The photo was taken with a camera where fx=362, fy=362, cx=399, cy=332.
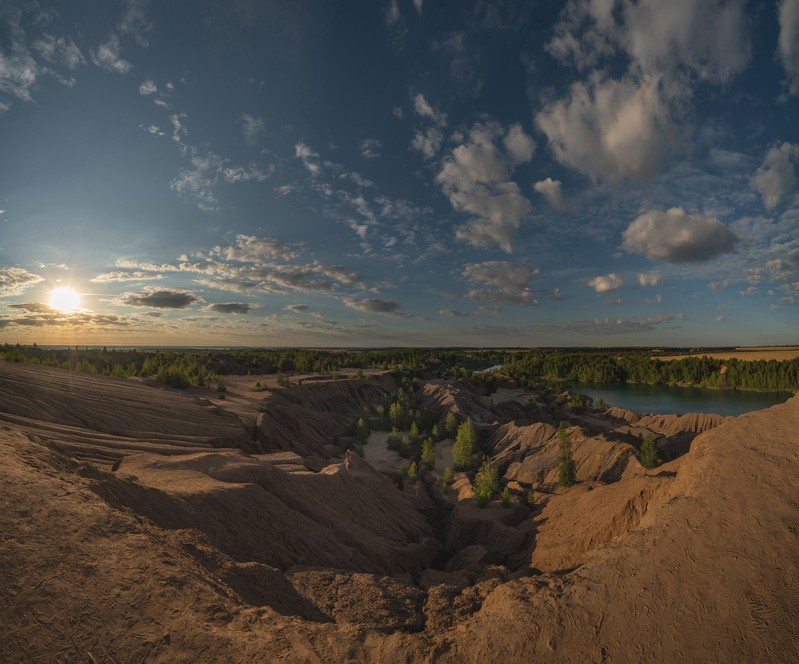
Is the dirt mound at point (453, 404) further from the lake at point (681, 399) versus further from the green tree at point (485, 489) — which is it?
the lake at point (681, 399)

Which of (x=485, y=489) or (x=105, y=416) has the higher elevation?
(x=105, y=416)

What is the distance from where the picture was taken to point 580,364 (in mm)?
136750

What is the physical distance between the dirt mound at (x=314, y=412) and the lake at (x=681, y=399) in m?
56.2

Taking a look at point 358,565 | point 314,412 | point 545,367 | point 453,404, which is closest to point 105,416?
point 358,565

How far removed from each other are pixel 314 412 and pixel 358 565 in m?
33.4

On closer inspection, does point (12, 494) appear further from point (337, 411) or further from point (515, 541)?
point (337, 411)

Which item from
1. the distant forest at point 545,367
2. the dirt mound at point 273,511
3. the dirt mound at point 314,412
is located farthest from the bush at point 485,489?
the distant forest at point 545,367

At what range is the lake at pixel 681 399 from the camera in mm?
75338

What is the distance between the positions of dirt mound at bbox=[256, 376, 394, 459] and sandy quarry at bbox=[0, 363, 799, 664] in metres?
16.3

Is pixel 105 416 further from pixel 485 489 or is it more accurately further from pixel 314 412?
pixel 314 412

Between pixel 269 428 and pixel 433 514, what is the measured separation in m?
17.6

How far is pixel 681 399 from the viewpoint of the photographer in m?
89.0

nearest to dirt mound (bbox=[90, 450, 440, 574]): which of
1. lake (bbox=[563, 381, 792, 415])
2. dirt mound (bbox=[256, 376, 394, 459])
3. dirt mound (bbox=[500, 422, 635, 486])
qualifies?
dirt mound (bbox=[500, 422, 635, 486])

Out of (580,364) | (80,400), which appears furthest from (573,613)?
(580,364)
